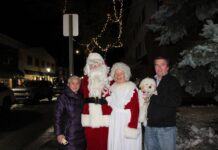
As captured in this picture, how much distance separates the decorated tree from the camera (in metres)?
4.49

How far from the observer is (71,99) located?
517cm

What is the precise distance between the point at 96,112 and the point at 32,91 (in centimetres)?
1932

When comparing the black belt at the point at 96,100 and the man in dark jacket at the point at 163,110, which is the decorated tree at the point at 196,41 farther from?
the black belt at the point at 96,100

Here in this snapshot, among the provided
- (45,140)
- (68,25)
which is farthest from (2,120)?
(68,25)

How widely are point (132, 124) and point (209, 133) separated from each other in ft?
13.2

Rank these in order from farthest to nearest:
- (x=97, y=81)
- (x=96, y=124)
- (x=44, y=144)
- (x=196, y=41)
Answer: (x=44, y=144)
(x=97, y=81)
(x=96, y=124)
(x=196, y=41)

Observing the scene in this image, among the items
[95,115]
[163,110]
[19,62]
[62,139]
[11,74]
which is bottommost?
[62,139]

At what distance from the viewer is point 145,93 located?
4973 millimetres

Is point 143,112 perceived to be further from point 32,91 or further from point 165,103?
point 32,91

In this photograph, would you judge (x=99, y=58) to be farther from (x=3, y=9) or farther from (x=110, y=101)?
(x=3, y=9)

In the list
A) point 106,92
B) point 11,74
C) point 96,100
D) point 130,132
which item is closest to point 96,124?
point 96,100

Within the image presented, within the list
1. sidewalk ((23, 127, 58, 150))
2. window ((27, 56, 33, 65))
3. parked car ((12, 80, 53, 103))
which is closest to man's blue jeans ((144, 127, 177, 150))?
sidewalk ((23, 127, 58, 150))

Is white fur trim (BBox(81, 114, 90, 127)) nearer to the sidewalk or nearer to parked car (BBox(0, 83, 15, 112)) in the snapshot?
the sidewalk

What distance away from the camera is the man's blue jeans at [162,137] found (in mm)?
4775
